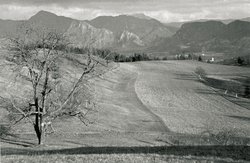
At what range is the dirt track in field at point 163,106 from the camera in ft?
224

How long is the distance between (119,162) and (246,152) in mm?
8459

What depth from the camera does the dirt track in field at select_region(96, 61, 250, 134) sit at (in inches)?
2685

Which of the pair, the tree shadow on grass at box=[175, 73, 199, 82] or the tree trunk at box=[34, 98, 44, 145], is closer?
the tree trunk at box=[34, 98, 44, 145]

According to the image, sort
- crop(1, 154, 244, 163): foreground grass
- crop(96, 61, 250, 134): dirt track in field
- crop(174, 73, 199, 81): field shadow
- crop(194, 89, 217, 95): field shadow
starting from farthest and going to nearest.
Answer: crop(174, 73, 199, 81): field shadow → crop(194, 89, 217, 95): field shadow → crop(96, 61, 250, 134): dirt track in field → crop(1, 154, 244, 163): foreground grass

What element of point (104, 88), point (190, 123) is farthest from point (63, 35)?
point (104, 88)

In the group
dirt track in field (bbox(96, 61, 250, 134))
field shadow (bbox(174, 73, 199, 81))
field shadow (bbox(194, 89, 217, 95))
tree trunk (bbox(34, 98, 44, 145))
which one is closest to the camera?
tree trunk (bbox(34, 98, 44, 145))

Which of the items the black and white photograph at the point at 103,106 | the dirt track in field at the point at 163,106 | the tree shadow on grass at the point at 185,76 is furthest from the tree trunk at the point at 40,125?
the tree shadow on grass at the point at 185,76

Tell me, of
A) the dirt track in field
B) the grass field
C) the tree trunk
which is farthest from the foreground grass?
the dirt track in field

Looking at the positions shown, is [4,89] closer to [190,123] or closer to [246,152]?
[190,123]

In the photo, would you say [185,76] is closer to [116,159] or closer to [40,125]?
[40,125]

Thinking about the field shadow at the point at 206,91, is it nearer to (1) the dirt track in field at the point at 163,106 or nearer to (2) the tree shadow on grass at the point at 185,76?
(1) the dirt track in field at the point at 163,106

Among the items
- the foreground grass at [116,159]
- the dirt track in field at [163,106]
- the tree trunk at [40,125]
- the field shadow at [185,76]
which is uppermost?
the foreground grass at [116,159]

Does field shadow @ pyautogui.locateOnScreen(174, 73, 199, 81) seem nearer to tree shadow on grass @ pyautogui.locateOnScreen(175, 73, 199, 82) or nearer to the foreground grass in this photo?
tree shadow on grass @ pyautogui.locateOnScreen(175, 73, 199, 82)

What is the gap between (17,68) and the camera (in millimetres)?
29406
